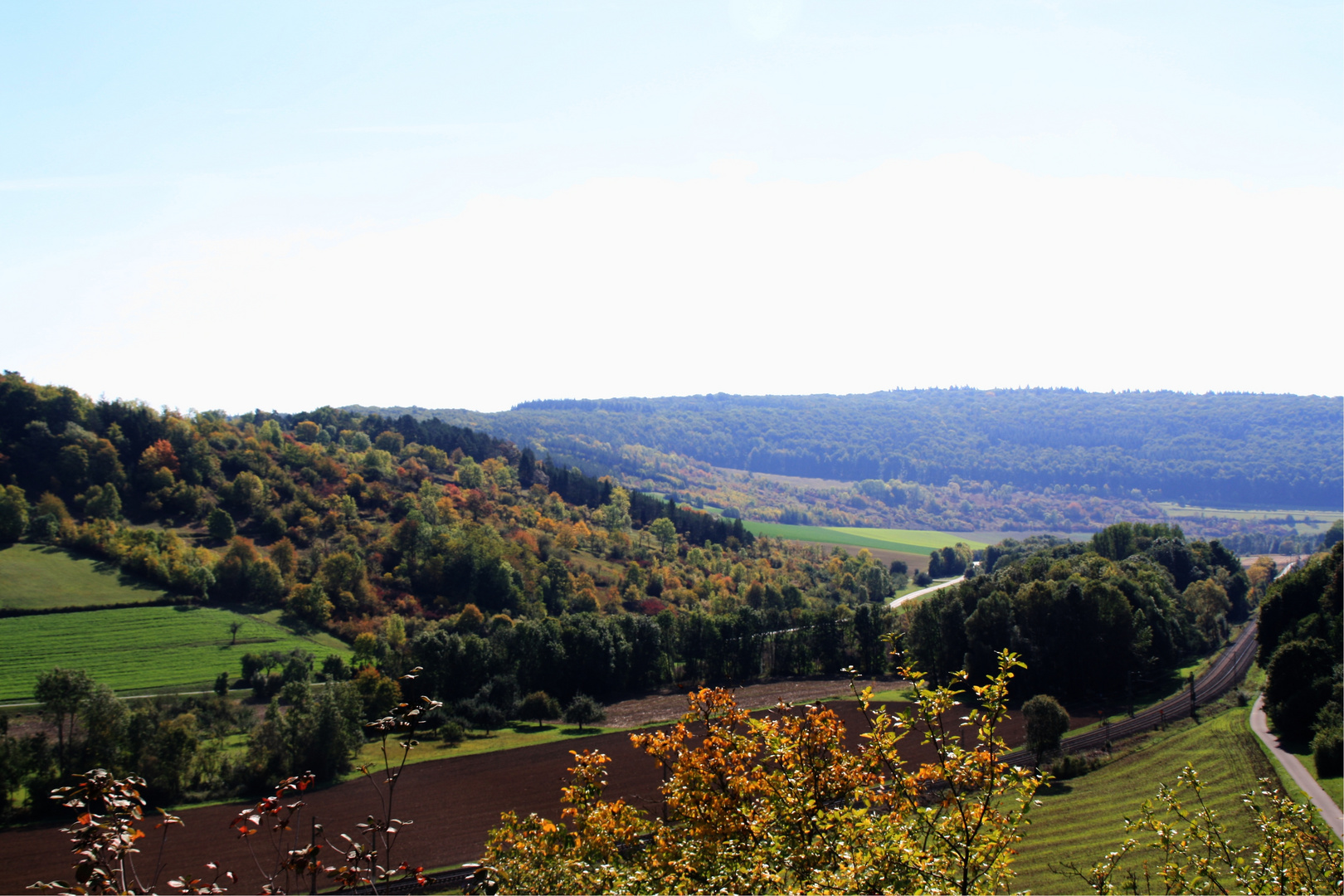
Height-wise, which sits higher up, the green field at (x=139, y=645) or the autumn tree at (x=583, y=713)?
the green field at (x=139, y=645)

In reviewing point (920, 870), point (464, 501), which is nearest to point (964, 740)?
point (920, 870)

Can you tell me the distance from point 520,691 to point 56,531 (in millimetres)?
73700

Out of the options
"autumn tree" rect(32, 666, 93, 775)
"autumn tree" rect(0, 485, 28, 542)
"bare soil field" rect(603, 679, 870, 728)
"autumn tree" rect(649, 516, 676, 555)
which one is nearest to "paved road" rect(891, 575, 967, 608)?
"autumn tree" rect(649, 516, 676, 555)

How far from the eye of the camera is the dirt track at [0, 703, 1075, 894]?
4241cm

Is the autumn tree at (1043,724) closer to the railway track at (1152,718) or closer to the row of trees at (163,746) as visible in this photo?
the railway track at (1152,718)

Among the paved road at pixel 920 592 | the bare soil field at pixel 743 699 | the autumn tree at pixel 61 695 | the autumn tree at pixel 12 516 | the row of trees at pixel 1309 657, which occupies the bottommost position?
the paved road at pixel 920 592

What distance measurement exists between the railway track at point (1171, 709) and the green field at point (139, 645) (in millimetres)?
81312

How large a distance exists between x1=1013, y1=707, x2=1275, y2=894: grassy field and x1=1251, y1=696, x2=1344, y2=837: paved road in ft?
2.61

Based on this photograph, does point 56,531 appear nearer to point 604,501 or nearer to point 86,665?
point 86,665

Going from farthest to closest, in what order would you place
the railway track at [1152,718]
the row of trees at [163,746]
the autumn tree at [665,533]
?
the autumn tree at [665,533] → the row of trees at [163,746] → the railway track at [1152,718]

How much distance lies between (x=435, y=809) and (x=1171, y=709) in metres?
61.2

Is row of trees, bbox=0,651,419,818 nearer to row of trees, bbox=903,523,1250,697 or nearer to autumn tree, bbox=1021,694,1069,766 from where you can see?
row of trees, bbox=903,523,1250,697

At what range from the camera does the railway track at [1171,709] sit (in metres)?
58.7

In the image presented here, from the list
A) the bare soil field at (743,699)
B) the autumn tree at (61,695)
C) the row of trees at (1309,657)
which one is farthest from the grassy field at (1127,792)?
the autumn tree at (61,695)
